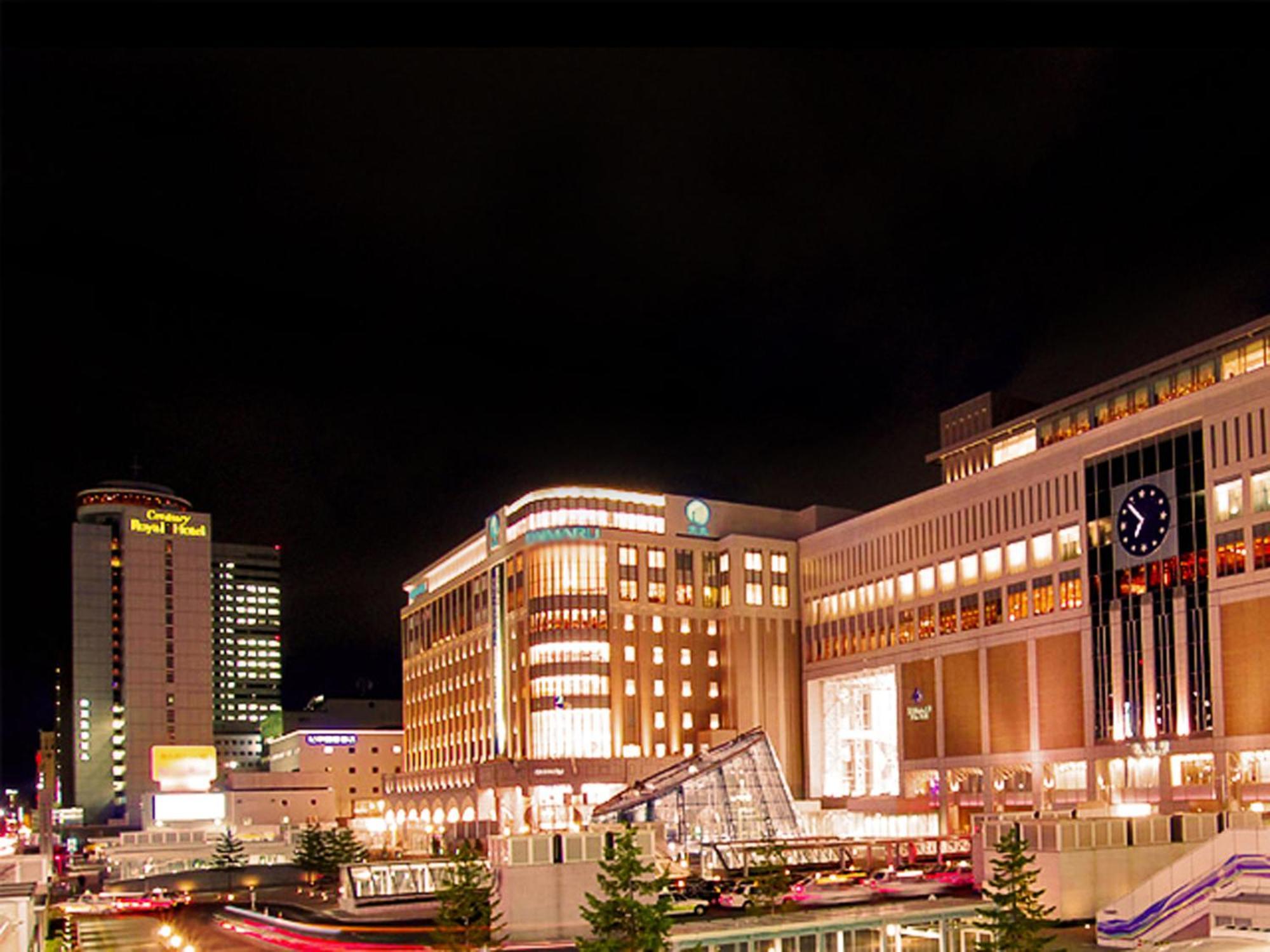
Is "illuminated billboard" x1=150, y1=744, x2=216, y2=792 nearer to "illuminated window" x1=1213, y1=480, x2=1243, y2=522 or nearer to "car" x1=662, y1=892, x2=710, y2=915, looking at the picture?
"car" x1=662, y1=892, x2=710, y2=915

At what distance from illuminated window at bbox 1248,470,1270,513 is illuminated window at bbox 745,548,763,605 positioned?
60038 mm

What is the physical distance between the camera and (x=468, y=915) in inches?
2009

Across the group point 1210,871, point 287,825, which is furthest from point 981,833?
point 287,825

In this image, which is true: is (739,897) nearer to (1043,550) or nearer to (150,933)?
(150,933)

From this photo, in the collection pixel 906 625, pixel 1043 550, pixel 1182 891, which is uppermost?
pixel 1043 550

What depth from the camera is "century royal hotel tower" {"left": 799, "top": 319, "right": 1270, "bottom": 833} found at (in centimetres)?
9150

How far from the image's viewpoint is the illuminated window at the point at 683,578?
141 meters

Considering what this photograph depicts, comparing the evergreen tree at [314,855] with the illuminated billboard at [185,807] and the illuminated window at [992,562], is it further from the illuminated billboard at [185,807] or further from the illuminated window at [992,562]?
the illuminated window at [992,562]

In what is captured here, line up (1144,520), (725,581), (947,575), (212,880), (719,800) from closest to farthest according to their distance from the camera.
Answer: (1144,520) < (719,800) < (212,880) < (947,575) < (725,581)

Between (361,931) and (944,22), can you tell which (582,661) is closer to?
(361,931)

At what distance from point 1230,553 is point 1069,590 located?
50.1 ft

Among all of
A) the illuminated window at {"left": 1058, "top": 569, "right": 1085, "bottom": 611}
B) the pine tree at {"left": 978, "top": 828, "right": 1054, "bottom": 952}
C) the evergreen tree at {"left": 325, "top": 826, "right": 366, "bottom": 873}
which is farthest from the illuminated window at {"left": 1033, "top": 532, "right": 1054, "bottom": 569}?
the evergreen tree at {"left": 325, "top": 826, "right": 366, "bottom": 873}

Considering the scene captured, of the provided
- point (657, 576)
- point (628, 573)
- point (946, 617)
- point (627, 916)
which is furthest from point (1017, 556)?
point (627, 916)

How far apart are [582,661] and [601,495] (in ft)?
57.5
